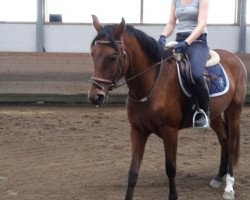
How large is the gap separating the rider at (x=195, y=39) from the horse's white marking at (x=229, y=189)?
2.83ft

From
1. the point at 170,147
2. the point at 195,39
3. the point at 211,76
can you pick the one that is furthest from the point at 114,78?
the point at 211,76

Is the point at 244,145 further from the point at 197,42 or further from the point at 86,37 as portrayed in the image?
the point at 86,37

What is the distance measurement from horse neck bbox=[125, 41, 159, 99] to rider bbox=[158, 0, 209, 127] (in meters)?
0.31

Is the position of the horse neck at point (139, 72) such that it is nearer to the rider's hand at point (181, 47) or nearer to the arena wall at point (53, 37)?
the rider's hand at point (181, 47)

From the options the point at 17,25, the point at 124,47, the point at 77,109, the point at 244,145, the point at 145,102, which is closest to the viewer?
the point at 124,47

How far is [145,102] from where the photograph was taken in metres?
4.83

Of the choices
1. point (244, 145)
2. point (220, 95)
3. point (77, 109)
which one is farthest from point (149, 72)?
point (77, 109)

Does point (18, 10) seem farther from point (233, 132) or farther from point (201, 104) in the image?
point (201, 104)

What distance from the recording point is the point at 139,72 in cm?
480

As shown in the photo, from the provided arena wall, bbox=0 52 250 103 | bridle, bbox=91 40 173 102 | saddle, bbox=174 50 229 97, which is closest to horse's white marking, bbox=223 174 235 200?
saddle, bbox=174 50 229 97

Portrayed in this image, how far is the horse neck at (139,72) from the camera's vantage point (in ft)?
15.5

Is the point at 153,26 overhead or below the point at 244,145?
overhead

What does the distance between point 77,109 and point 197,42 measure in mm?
5087

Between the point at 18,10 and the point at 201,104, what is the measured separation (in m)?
7.24
